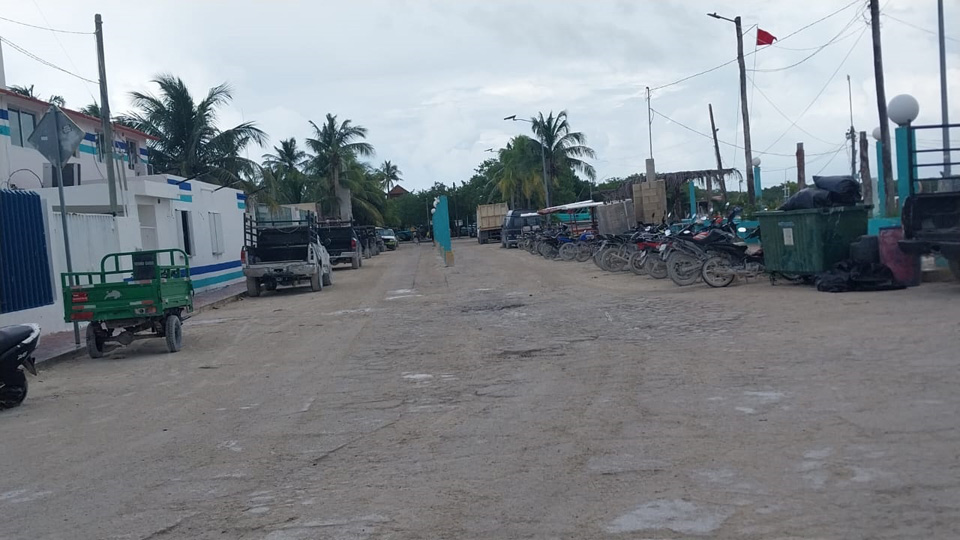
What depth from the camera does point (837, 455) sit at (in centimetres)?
573

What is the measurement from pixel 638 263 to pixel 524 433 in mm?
15672

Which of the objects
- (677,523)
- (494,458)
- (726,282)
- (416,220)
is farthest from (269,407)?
(416,220)

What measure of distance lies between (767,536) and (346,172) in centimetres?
5991

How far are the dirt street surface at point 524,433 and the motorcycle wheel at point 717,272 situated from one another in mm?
3997

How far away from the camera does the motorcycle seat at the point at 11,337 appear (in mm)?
9383

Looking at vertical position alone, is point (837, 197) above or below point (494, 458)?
above

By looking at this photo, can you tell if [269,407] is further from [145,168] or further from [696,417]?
[145,168]

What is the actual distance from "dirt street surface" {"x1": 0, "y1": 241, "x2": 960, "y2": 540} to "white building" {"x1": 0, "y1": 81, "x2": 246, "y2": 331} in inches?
197

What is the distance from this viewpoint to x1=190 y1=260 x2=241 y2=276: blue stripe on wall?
2794cm

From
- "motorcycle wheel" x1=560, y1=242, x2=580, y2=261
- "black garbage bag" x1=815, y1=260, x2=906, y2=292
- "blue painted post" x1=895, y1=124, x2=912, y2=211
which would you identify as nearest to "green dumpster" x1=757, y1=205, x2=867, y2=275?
"black garbage bag" x1=815, y1=260, x2=906, y2=292

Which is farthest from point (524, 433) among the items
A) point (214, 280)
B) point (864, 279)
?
point (214, 280)

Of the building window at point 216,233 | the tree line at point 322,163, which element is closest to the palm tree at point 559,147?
the tree line at point 322,163

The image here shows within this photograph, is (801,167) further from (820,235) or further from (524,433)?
(524,433)

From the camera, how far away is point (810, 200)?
16.3 meters
